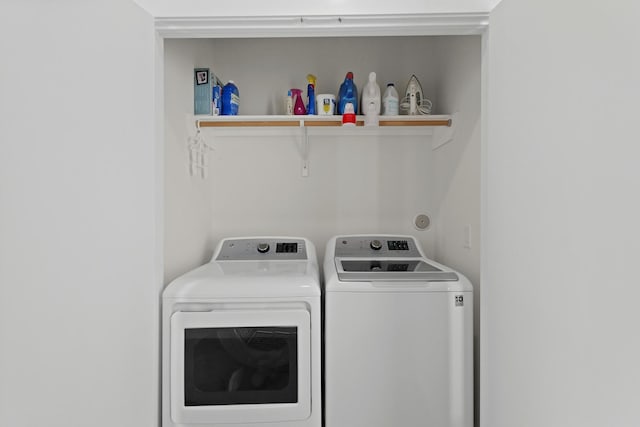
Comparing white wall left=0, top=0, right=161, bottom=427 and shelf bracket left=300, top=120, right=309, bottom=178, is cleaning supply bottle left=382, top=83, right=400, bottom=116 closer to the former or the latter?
shelf bracket left=300, top=120, right=309, bottom=178

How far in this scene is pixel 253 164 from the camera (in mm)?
2676

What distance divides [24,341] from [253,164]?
171 centimetres

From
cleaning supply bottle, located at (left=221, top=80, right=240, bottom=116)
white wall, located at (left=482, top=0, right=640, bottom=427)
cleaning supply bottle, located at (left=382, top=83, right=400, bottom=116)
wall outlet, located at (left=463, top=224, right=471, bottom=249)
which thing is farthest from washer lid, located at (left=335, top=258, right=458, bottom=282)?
cleaning supply bottle, located at (left=221, top=80, right=240, bottom=116)

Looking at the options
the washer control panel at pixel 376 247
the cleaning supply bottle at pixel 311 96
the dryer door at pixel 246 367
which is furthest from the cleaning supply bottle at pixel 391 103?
the dryer door at pixel 246 367

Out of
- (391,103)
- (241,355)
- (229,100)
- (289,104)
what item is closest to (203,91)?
(229,100)

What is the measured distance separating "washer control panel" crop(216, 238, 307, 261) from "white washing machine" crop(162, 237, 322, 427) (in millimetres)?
603

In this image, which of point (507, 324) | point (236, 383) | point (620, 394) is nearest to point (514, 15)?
point (507, 324)

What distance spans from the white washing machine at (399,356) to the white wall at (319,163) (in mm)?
918

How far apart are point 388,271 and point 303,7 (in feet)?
3.63

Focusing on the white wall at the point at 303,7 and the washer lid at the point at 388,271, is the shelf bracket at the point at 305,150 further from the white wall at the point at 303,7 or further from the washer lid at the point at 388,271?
the white wall at the point at 303,7

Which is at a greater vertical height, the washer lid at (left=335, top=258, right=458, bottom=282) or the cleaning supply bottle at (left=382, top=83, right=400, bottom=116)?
the cleaning supply bottle at (left=382, top=83, right=400, bottom=116)

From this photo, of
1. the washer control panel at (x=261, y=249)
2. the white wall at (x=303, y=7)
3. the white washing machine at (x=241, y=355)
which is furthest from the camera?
the washer control panel at (x=261, y=249)

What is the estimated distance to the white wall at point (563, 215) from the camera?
895 mm

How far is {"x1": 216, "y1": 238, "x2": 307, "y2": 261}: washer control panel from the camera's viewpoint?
2381 millimetres
